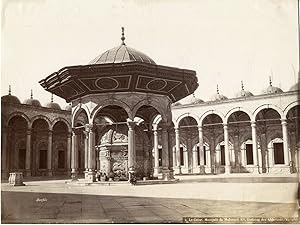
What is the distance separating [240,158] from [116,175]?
1433 centimetres

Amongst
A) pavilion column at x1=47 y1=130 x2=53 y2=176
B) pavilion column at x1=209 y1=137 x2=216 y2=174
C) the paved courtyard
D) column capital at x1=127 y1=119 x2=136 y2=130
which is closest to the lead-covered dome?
column capital at x1=127 y1=119 x2=136 y2=130

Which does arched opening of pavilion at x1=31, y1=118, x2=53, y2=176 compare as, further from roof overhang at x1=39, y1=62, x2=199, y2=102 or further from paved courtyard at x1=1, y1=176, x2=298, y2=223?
paved courtyard at x1=1, y1=176, x2=298, y2=223

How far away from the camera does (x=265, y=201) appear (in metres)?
7.45

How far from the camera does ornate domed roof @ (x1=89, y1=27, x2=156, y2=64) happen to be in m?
11.9

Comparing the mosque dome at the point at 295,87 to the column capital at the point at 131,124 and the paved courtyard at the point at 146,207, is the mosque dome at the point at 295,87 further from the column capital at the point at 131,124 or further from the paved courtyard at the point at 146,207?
the column capital at the point at 131,124

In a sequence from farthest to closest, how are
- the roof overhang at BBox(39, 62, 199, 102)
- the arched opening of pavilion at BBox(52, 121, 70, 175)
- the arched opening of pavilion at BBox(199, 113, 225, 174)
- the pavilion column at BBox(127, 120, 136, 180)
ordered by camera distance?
the arched opening of pavilion at BBox(199, 113, 225, 174) → the arched opening of pavilion at BBox(52, 121, 70, 175) → the pavilion column at BBox(127, 120, 136, 180) → the roof overhang at BBox(39, 62, 199, 102)

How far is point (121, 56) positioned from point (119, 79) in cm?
98

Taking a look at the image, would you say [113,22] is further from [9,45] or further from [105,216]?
[105,216]

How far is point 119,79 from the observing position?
11.6 m

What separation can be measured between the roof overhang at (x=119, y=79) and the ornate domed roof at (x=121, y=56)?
0.75m

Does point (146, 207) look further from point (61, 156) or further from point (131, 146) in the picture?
point (61, 156)

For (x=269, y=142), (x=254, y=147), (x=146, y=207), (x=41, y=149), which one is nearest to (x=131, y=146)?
(x=146, y=207)

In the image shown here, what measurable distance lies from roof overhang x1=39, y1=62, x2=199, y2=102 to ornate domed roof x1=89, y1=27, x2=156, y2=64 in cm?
75

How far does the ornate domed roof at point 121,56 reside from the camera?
11.9 m
